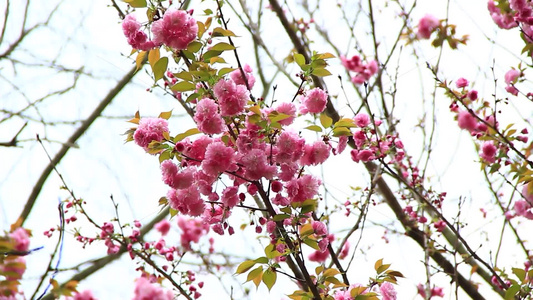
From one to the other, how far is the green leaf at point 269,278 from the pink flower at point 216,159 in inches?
14.5

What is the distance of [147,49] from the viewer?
4.71ft

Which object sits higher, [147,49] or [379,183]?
[379,183]

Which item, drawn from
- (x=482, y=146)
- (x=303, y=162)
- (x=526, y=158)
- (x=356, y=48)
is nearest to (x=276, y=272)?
(x=303, y=162)

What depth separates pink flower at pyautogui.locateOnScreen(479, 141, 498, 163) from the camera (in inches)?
91.0

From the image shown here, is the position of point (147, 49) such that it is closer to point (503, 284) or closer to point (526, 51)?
point (526, 51)

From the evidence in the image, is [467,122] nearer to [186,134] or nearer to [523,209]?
[523,209]

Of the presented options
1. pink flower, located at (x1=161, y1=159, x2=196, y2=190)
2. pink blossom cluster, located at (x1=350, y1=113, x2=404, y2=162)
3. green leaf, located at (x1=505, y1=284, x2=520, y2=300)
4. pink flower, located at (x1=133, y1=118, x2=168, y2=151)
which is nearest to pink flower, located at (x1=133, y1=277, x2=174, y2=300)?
pink flower, located at (x1=161, y1=159, x2=196, y2=190)

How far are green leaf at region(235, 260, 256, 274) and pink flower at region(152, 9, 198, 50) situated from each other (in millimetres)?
694

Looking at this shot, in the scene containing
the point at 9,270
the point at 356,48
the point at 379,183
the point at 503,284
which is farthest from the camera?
the point at 356,48

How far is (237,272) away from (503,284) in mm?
1519

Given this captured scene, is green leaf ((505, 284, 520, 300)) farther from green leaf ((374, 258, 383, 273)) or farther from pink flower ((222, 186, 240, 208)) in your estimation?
pink flower ((222, 186, 240, 208))

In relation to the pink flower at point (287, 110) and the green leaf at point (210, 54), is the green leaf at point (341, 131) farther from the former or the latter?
the green leaf at point (210, 54)

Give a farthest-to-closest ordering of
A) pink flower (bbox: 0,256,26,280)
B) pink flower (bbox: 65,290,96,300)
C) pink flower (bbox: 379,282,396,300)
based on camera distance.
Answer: pink flower (bbox: 379,282,396,300), pink flower (bbox: 65,290,96,300), pink flower (bbox: 0,256,26,280)

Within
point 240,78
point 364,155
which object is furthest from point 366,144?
point 240,78
